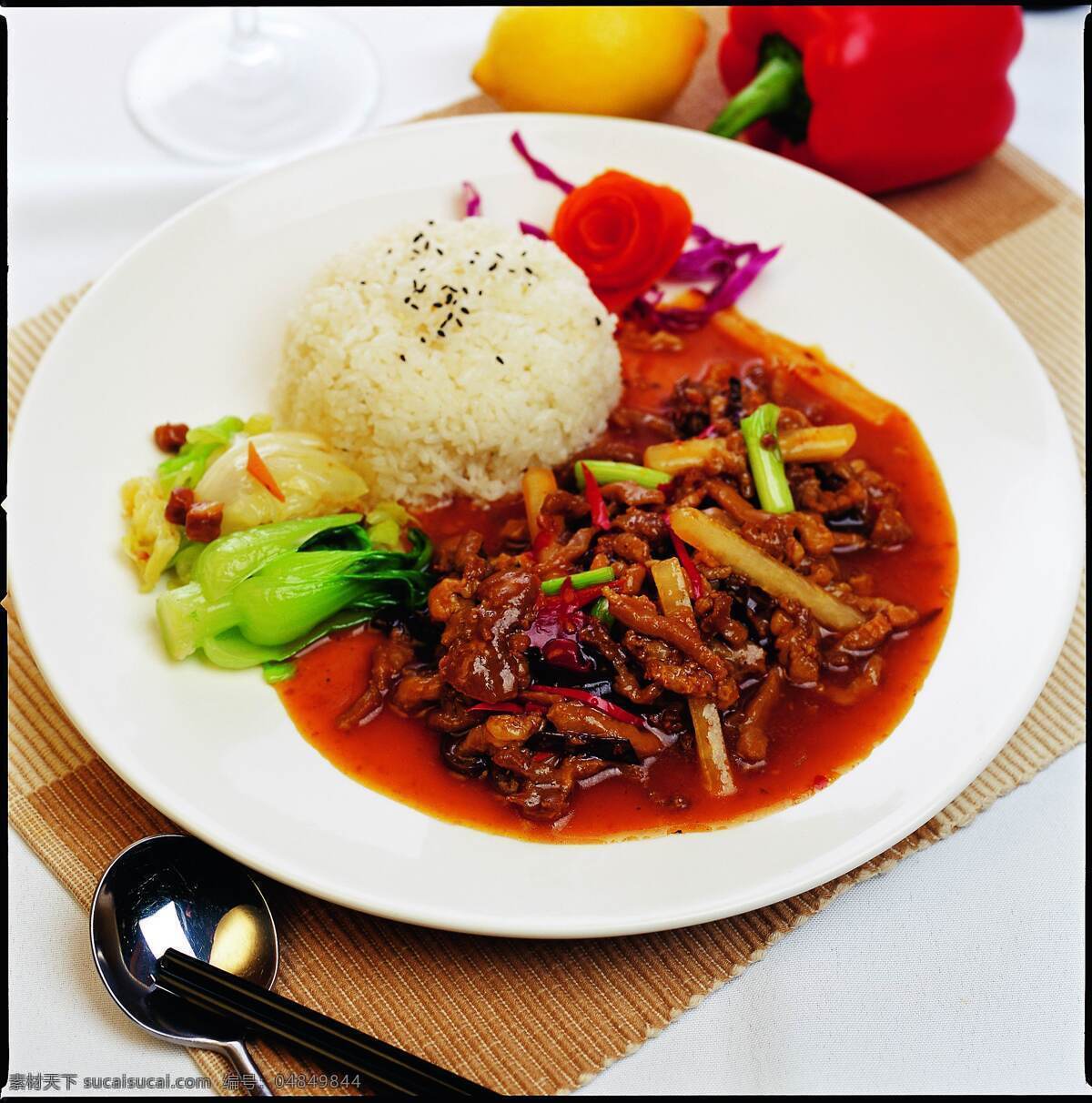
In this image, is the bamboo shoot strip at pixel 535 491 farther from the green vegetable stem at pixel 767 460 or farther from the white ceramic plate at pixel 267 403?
the white ceramic plate at pixel 267 403

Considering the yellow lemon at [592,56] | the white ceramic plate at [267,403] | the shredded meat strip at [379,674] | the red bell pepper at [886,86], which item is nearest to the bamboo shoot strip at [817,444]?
the white ceramic plate at [267,403]

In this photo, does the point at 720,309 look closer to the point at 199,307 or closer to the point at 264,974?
the point at 199,307

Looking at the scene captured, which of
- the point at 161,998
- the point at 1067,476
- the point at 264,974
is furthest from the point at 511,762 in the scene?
the point at 1067,476

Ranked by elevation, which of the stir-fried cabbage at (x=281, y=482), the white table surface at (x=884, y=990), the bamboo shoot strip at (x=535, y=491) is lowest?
the white table surface at (x=884, y=990)

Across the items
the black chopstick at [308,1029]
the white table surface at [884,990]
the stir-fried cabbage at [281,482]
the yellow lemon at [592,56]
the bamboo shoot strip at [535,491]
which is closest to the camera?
the black chopstick at [308,1029]

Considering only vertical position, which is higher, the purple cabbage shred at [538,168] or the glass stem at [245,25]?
the glass stem at [245,25]

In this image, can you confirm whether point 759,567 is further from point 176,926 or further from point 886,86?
point 886,86

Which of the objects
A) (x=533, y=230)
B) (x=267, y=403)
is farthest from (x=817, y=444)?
(x=267, y=403)

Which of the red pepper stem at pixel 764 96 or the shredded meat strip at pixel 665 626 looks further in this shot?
the red pepper stem at pixel 764 96
